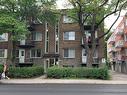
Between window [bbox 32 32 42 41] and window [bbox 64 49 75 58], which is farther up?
window [bbox 32 32 42 41]

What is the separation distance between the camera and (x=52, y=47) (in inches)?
1944

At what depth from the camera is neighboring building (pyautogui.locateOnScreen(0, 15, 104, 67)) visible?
4853 cm

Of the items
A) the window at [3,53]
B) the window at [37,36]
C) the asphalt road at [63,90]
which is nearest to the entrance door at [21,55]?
the window at [3,53]

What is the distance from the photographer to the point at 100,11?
38.4m

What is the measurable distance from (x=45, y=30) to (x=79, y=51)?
678cm

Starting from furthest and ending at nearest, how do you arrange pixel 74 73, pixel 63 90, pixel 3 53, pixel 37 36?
pixel 37 36 → pixel 3 53 → pixel 74 73 → pixel 63 90

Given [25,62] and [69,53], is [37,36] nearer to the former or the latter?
[25,62]

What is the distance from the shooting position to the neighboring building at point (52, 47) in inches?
1911

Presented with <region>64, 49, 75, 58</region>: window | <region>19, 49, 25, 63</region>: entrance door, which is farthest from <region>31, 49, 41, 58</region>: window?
<region>64, 49, 75, 58</region>: window

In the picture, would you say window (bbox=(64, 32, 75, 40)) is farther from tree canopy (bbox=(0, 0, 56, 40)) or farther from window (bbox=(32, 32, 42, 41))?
tree canopy (bbox=(0, 0, 56, 40))

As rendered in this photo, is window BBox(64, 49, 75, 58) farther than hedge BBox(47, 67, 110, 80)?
Yes

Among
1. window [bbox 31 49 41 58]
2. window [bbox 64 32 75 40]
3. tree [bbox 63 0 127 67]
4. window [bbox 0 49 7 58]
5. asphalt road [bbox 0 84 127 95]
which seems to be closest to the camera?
asphalt road [bbox 0 84 127 95]

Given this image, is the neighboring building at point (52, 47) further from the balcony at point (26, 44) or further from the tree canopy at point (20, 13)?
the tree canopy at point (20, 13)

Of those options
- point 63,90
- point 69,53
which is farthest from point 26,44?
point 63,90
